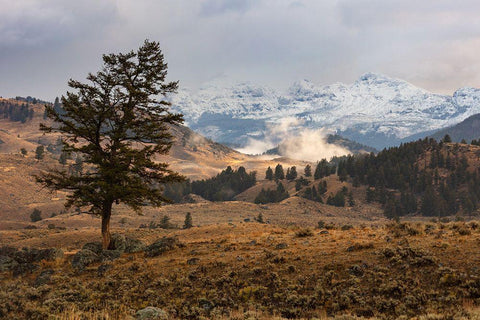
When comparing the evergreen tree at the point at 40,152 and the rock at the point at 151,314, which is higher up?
the evergreen tree at the point at 40,152

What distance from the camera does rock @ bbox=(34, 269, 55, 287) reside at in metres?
18.5

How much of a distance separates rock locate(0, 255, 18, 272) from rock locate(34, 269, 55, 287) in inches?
146

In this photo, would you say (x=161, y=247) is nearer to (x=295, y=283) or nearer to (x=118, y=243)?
(x=118, y=243)

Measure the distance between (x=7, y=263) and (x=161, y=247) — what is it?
986 centimetres

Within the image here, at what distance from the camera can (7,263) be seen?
2256 centimetres

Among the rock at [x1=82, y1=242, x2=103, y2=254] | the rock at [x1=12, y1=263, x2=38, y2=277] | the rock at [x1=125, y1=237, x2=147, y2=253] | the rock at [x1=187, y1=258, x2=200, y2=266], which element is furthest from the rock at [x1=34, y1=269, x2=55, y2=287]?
the rock at [x1=187, y1=258, x2=200, y2=266]

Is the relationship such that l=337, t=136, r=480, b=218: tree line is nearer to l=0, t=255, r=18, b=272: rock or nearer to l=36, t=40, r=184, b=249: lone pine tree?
l=36, t=40, r=184, b=249: lone pine tree

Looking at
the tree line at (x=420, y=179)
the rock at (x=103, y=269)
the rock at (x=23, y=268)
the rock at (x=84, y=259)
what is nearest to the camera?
the rock at (x=103, y=269)

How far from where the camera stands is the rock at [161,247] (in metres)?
23.5

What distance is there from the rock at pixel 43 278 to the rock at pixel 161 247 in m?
5.90

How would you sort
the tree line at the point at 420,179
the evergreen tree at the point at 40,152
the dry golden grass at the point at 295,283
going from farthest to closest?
the evergreen tree at the point at 40,152
the tree line at the point at 420,179
the dry golden grass at the point at 295,283

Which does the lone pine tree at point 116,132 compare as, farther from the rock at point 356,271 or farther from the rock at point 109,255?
the rock at point 356,271

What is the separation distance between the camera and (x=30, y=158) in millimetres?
140625

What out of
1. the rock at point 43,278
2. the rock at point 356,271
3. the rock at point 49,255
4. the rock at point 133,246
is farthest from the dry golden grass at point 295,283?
the rock at point 133,246
